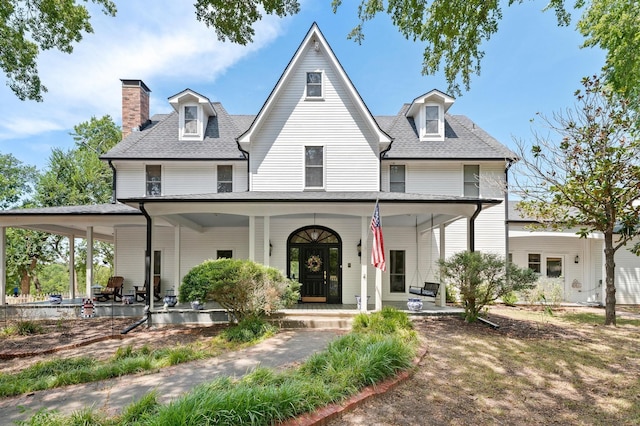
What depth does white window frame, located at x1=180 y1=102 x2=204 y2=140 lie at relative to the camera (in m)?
15.2

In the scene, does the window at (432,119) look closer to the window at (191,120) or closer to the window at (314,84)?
the window at (314,84)

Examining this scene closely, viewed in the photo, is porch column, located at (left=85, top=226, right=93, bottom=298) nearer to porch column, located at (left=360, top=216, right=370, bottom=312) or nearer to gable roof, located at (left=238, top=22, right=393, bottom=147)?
gable roof, located at (left=238, top=22, right=393, bottom=147)

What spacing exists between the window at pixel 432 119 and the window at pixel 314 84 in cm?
531

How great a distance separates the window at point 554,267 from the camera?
53.0 feet

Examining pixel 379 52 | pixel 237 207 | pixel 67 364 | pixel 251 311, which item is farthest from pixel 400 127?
pixel 67 364

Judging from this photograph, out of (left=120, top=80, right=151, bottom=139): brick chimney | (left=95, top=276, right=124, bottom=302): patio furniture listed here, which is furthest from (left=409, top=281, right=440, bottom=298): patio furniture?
(left=120, top=80, right=151, bottom=139): brick chimney

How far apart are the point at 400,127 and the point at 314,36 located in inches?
229

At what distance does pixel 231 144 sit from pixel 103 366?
1080 centimetres

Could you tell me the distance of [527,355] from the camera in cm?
678

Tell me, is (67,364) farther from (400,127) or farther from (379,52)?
(400,127)

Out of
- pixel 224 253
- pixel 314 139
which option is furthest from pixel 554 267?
pixel 224 253

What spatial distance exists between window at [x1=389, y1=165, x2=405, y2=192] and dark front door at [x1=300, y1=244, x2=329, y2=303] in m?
4.12

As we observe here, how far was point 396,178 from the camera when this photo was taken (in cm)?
1470

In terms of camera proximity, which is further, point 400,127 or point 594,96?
point 400,127
